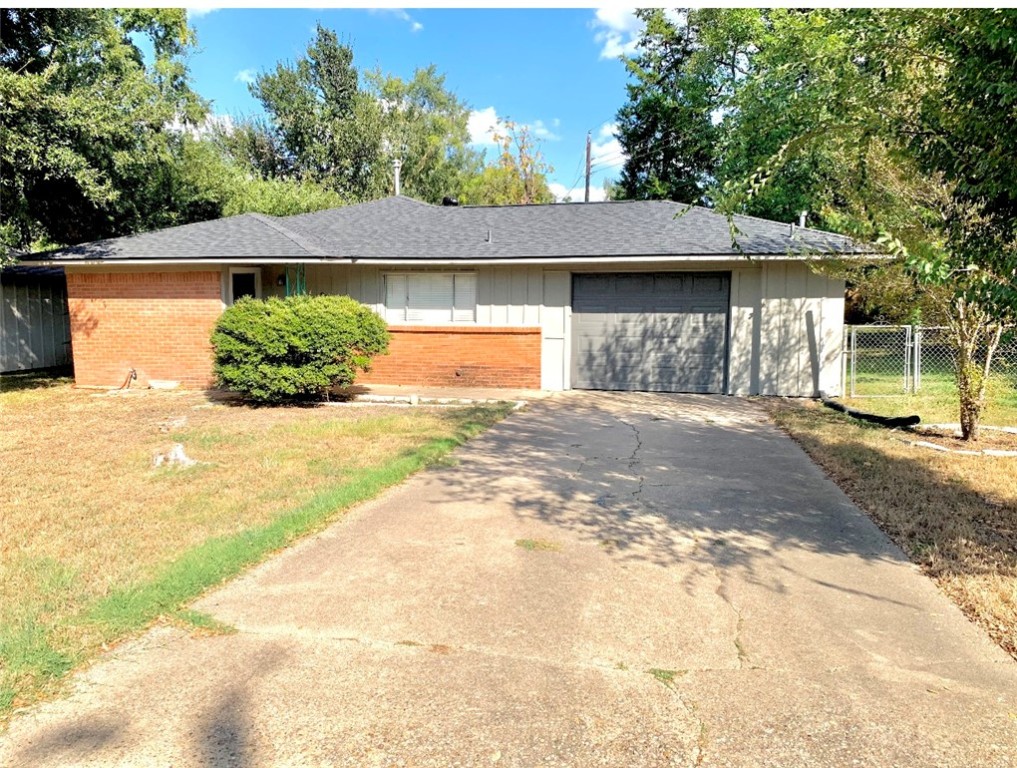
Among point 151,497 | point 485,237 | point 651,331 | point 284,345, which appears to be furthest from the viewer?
point 485,237

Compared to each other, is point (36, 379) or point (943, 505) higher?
point (36, 379)

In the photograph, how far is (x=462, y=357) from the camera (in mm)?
13891

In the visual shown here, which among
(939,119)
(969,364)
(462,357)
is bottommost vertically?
(462,357)

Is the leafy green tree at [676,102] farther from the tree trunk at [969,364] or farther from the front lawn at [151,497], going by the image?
the front lawn at [151,497]

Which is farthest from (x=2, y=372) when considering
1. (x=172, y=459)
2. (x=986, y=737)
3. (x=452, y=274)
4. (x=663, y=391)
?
(x=986, y=737)

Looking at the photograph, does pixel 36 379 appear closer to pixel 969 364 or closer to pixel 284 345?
pixel 284 345

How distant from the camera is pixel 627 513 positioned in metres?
5.63

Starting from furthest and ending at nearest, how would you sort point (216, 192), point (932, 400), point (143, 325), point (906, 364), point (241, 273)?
1. point (216, 192)
2. point (241, 273)
3. point (143, 325)
4. point (906, 364)
5. point (932, 400)

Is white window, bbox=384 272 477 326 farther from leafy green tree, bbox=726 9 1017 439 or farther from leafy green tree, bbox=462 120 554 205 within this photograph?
leafy green tree, bbox=462 120 554 205

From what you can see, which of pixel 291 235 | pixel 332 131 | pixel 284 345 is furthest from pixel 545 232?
pixel 332 131

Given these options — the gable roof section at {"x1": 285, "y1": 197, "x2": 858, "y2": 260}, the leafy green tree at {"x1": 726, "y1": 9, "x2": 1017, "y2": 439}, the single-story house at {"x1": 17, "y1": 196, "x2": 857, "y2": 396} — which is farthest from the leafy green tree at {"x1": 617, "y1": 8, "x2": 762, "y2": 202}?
the leafy green tree at {"x1": 726, "y1": 9, "x2": 1017, "y2": 439}

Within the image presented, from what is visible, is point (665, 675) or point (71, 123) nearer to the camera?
point (665, 675)

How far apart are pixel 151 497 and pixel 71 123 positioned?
29.4 feet

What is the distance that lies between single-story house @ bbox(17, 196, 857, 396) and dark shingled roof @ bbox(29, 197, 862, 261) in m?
0.06
